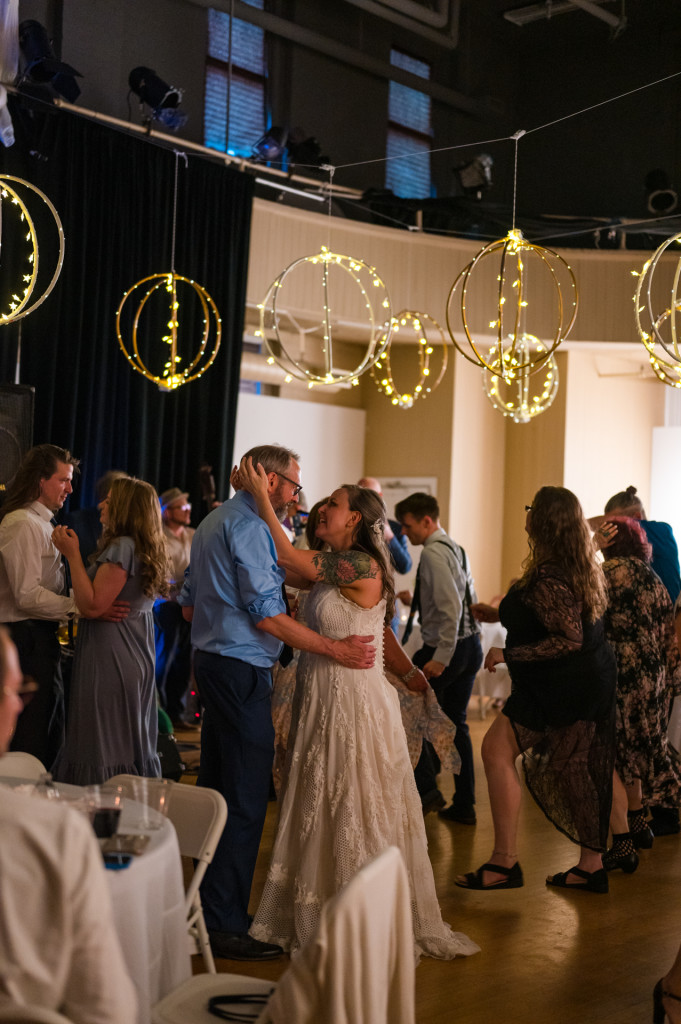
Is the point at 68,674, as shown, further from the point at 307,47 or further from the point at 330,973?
the point at 307,47

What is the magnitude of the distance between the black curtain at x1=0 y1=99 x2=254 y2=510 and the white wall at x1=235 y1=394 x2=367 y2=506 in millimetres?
1492

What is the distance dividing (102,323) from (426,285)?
11.2 ft

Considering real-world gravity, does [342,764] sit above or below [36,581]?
below

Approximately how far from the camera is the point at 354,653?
A: 146 inches

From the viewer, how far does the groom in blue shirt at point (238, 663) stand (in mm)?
3631

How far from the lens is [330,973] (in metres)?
1.84

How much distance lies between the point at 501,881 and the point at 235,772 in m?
1.54

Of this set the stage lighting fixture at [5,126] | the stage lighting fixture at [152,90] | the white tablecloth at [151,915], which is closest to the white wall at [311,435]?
the stage lighting fixture at [152,90]

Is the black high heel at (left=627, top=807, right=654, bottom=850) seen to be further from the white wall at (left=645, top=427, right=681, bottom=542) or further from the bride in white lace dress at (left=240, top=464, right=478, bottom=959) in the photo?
the white wall at (left=645, top=427, right=681, bottom=542)

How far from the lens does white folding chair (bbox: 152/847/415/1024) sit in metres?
1.84

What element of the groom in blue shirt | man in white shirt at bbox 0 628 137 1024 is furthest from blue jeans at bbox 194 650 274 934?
man in white shirt at bbox 0 628 137 1024

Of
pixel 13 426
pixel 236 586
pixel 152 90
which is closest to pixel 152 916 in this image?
pixel 236 586

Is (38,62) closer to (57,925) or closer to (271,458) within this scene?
(271,458)

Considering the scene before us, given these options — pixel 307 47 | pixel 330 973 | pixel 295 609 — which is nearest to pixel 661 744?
pixel 295 609
